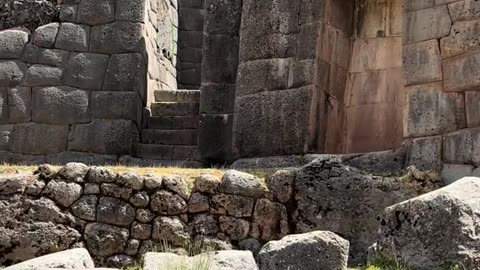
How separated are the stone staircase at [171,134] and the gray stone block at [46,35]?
5.51 ft

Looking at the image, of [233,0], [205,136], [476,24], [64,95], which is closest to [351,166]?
[476,24]

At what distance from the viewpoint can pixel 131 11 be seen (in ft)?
39.1

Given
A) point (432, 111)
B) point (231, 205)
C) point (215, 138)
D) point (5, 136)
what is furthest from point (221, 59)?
point (231, 205)

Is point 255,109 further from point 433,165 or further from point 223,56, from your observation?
point 433,165

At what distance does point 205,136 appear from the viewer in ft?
37.0

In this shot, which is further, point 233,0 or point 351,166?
point 233,0

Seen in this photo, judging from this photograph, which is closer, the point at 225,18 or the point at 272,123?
the point at 272,123

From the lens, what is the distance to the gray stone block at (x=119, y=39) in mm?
11844

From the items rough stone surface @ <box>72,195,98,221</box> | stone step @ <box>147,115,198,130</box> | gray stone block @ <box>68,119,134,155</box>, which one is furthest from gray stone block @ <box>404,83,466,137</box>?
gray stone block @ <box>68,119,134,155</box>

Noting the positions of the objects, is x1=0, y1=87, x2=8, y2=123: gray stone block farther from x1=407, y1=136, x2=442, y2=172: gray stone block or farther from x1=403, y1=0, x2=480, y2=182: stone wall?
x1=407, y1=136, x2=442, y2=172: gray stone block

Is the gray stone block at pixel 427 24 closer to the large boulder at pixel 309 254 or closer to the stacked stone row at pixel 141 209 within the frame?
the stacked stone row at pixel 141 209

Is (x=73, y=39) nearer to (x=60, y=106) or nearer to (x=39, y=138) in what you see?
(x=60, y=106)

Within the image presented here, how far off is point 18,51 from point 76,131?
1400 millimetres

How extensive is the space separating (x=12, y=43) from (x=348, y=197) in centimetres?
596
